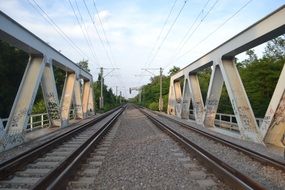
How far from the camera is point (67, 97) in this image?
2677 cm

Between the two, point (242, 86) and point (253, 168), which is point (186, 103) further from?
point (253, 168)

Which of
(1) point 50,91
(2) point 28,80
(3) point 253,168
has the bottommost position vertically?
(3) point 253,168

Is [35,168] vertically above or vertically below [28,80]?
below

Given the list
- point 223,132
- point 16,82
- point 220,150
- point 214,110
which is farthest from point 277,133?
point 16,82

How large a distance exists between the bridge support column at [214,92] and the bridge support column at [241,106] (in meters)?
2.18

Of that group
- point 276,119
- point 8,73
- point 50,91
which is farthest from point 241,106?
point 8,73

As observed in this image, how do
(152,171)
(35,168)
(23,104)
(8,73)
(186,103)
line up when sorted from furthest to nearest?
(8,73)
(186,103)
(23,104)
(35,168)
(152,171)

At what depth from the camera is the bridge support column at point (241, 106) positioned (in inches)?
643

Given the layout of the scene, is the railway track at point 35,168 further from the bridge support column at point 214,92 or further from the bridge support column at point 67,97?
the bridge support column at point 67,97

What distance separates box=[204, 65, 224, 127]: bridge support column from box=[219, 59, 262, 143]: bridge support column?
2.18 m

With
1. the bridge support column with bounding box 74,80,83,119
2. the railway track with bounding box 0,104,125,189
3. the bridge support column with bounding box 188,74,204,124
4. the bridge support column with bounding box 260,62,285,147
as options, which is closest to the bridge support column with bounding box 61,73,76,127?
the bridge support column with bounding box 74,80,83,119

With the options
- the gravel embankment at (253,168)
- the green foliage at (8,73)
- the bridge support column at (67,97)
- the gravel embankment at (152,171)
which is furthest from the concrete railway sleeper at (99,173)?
the green foliage at (8,73)

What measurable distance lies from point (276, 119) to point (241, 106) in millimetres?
3518

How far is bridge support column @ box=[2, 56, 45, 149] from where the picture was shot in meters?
14.4
